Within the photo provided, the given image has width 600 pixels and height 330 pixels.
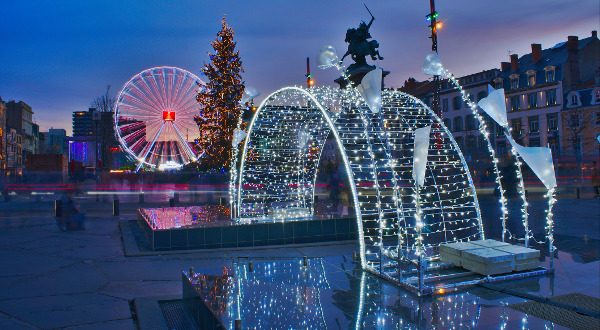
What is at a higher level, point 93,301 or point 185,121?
point 185,121

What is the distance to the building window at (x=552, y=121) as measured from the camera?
46.1m

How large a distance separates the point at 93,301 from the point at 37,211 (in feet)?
56.4

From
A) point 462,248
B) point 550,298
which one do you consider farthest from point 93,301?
point 550,298

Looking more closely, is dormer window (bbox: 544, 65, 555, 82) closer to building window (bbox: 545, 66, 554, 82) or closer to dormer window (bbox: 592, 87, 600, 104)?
building window (bbox: 545, 66, 554, 82)

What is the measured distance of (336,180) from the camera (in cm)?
1944

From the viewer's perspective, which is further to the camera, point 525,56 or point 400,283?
point 525,56

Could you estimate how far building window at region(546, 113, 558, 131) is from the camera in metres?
46.1

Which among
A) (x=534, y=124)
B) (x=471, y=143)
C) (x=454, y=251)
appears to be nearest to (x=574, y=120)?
(x=534, y=124)

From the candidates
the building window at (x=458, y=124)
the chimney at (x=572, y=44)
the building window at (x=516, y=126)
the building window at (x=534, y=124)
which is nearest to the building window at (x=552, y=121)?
the building window at (x=534, y=124)

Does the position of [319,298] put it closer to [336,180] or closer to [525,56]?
[336,180]

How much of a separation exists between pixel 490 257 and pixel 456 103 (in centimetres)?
4933

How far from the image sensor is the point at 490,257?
7.17 metres

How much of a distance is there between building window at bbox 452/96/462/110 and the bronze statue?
4158 cm

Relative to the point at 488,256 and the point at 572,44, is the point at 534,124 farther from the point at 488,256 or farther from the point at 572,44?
the point at 488,256
